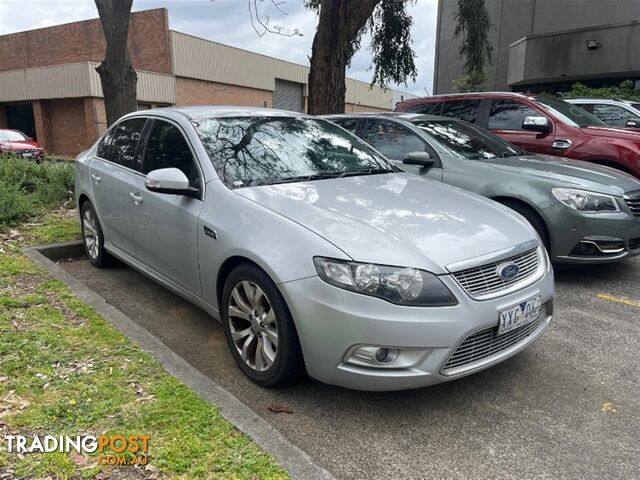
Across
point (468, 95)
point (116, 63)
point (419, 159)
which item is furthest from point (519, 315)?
point (116, 63)

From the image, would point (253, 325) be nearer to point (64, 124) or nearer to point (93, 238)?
point (93, 238)

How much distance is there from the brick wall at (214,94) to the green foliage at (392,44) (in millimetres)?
15316

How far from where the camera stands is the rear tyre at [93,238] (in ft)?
16.8

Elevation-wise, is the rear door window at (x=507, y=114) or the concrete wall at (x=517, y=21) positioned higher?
the concrete wall at (x=517, y=21)

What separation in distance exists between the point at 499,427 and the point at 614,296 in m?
2.53

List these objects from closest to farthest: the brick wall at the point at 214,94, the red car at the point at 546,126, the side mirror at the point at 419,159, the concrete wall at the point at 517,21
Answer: the side mirror at the point at 419,159
the red car at the point at 546,126
the concrete wall at the point at 517,21
the brick wall at the point at 214,94

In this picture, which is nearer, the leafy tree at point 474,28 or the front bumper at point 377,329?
the front bumper at point 377,329

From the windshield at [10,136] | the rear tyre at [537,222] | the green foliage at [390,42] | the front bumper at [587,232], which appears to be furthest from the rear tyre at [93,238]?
the windshield at [10,136]

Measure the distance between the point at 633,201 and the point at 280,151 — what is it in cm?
332

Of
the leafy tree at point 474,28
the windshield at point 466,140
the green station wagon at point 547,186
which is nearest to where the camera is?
the green station wagon at point 547,186

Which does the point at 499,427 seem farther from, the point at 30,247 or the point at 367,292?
the point at 30,247

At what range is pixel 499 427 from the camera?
275 centimetres

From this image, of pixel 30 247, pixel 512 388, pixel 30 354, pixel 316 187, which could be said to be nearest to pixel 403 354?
pixel 512 388

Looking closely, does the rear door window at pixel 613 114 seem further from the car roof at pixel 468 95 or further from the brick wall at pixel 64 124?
the brick wall at pixel 64 124
